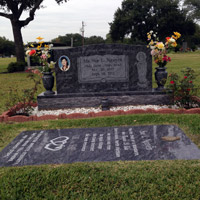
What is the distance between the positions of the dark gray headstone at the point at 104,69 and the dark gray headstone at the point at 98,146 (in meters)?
2.26

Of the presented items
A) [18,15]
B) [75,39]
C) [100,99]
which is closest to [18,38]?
[18,15]

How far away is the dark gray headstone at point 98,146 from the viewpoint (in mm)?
3709

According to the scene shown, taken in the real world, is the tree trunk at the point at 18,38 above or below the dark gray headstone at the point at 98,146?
above

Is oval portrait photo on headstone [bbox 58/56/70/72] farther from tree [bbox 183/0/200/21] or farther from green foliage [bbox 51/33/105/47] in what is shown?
green foliage [bbox 51/33/105/47]

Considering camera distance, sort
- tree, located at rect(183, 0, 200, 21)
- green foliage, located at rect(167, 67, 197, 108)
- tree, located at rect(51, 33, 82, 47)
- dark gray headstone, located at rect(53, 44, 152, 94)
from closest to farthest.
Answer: green foliage, located at rect(167, 67, 197, 108)
dark gray headstone, located at rect(53, 44, 152, 94)
tree, located at rect(183, 0, 200, 21)
tree, located at rect(51, 33, 82, 47)

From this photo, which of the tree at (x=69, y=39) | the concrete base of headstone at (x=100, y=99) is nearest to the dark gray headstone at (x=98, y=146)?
the concrete base of headstone at (x=100, y=99)

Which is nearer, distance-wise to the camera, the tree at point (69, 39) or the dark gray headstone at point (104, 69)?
the dark gray headstone at point (104, 69)

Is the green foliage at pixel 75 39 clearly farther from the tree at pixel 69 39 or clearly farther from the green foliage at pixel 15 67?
the green foliage at pixel 15 67

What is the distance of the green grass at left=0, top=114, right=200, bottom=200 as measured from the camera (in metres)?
2.88

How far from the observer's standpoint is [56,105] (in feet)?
22.8

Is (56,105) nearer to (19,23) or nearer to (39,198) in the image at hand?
(39,198)

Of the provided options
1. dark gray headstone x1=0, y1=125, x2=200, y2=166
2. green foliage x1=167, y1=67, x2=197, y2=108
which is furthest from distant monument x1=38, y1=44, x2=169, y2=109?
dark gray headstone x1=0, y1=125, x2=200, y2=166

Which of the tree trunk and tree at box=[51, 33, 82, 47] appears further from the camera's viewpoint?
tree at box=[51, 33, 82, 47]

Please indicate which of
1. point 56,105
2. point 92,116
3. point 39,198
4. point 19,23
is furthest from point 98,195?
point 19,23
